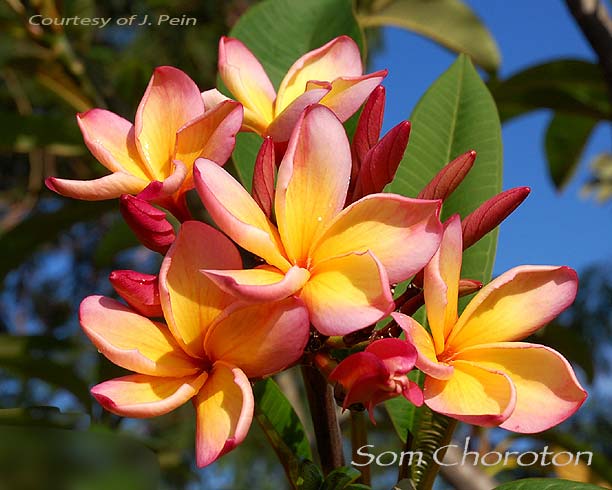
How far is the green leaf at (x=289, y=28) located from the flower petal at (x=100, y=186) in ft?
1.66

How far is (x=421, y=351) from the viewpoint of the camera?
582 millimetres

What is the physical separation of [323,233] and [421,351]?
4.8 inches

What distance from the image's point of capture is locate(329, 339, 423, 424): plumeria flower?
1.78 ft

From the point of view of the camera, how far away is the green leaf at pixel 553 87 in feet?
5.62

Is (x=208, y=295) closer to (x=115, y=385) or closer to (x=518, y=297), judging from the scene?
(x=115, y=385)

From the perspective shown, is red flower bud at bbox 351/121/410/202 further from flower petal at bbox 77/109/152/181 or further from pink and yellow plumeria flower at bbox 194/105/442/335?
flower petal at bbox 77/109/152/181

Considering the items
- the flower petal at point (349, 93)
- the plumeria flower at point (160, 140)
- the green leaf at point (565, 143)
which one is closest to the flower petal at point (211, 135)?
the plumeria flower at point (160, 140)

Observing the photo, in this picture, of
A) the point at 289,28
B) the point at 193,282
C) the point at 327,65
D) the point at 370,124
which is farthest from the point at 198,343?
the point at 289,28

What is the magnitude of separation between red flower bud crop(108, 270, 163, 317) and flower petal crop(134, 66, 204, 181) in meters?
0.14

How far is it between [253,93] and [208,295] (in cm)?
32

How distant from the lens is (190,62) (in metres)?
3.29

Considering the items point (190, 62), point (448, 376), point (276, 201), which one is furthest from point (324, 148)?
point (190, 62)

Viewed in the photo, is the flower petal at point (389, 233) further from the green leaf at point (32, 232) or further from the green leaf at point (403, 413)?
the green leaf at point (32, 232)

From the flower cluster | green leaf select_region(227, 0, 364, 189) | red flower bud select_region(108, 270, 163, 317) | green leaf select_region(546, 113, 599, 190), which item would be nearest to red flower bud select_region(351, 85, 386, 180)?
the flower cluster
